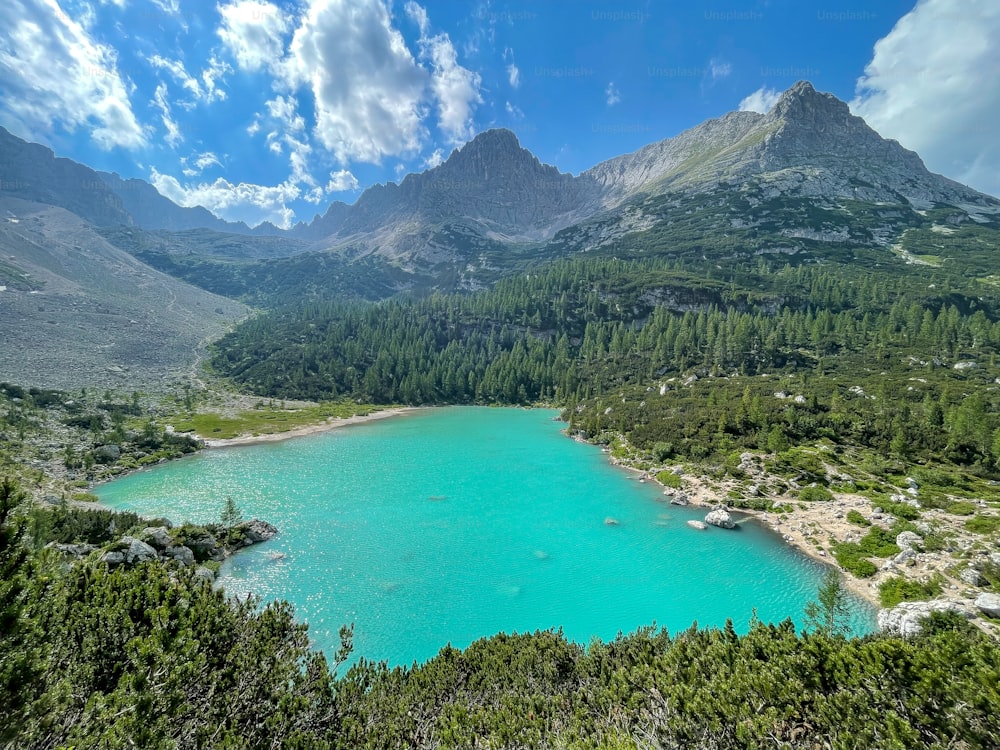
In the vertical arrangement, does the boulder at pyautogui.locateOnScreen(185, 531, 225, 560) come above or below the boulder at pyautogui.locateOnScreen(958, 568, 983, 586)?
below

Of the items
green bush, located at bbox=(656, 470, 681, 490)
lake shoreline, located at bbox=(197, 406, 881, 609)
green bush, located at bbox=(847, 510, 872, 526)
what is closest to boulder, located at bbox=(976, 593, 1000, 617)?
lake shoreline, located at bbox=(197, 406, 881, 609)

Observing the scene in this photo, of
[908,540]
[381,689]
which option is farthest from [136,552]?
[908,540]

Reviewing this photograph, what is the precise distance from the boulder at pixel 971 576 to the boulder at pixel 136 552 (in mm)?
44514

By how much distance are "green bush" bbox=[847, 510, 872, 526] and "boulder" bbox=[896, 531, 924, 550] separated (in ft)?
10.6

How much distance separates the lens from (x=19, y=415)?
5862cm

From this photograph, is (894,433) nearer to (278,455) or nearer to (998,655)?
(998,655)

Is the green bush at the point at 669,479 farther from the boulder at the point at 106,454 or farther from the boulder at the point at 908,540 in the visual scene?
the boulder at the point at 106,454

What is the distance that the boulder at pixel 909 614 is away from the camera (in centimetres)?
1847

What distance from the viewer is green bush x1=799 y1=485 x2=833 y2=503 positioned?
37.7 m

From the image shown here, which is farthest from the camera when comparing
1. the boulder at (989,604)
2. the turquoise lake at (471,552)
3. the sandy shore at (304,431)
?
the sandy shore at (304,431)

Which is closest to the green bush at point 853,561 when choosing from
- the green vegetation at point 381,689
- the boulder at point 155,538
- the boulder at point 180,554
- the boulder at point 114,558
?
the green vegetation at point 381,689

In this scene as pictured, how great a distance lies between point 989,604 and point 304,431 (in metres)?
86.6

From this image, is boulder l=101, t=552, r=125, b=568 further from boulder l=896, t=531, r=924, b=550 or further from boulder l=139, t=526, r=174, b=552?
boulder l=896, t=531, r=924, b=550

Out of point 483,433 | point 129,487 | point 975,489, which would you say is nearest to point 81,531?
point 129,487
